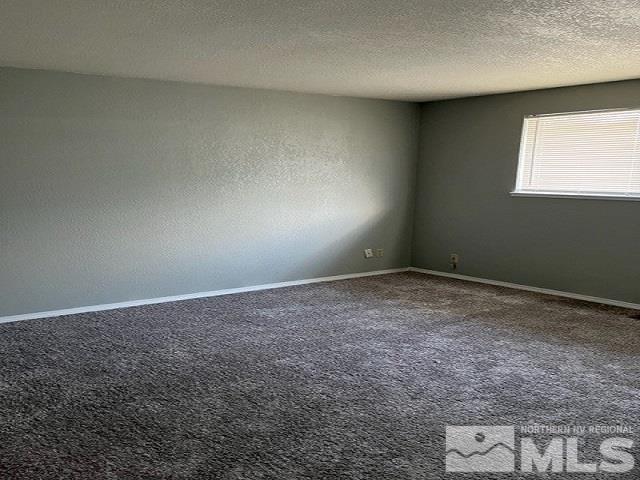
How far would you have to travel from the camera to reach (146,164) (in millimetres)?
5121

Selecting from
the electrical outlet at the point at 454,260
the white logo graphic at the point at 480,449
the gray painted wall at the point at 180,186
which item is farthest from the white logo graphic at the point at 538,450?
the electrical outlet at the point at 454,260

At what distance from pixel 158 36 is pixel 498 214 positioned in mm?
4278

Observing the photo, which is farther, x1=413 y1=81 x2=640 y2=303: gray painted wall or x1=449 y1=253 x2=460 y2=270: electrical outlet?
x1=449 y1=253 x2=460 y2=270: electrical outlet

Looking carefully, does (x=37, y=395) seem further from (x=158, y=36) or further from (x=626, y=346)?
(x=626, y=346)

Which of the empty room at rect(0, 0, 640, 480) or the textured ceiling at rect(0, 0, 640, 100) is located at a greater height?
the textured ceiling at rect(0, 0, 640, 100)

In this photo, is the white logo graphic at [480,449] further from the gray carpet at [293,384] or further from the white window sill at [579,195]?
the white window sill at [579,195]

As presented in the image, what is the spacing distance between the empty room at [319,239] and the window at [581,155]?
22 mm

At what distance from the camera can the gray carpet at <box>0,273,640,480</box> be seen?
2.46m

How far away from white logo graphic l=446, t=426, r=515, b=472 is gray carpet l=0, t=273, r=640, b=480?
56 millimetres

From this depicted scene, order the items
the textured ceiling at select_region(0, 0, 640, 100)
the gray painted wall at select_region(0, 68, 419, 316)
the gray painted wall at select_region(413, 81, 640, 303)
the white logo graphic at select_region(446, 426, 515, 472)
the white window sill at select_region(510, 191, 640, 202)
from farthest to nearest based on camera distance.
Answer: the gray painted wall at select_region(413, 81, 640, 303) < the white window sill at select_region(510, 191, 640, 202) < the gray painted wall at select_region(0, 68, 419, 316) < the textured ceiling at select_region(0, 0, 640, 100) < the white logo graphic at select_region(446, 426, 515, 472)

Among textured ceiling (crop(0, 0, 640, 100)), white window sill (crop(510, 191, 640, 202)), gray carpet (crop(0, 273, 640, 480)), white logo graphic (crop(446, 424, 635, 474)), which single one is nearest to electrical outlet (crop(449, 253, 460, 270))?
white window sill (crop(510, 191, 640, 202))

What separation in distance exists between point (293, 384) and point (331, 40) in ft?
6.83

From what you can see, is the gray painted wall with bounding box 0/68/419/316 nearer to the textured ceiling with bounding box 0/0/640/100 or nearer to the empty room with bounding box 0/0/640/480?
the empty room with bounding box 0/0/640/480

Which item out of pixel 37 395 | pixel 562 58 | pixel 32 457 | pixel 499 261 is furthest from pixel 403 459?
pixel 499 261
